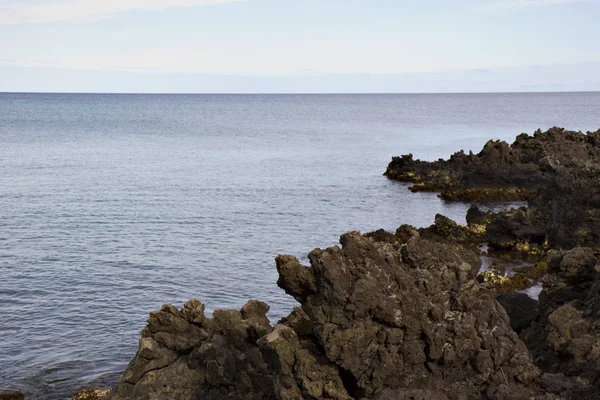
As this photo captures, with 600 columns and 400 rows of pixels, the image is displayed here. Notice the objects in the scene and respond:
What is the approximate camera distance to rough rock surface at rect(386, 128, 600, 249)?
3784 centimetres

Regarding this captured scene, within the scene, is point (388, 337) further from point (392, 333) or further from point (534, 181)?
point (534, 181)

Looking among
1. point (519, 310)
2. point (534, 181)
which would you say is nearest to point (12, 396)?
point (519, 310)

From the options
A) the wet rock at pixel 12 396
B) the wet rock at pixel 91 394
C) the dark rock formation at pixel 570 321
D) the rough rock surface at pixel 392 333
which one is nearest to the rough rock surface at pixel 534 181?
the dark rock formation at pixel 570 321

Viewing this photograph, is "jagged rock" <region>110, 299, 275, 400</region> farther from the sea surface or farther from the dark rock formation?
the sea surface

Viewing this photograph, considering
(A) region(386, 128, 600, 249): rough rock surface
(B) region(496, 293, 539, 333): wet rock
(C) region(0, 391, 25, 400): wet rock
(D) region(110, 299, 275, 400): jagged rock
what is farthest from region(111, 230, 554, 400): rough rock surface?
(A) region(386, 128, 600, 249): rough rock surface

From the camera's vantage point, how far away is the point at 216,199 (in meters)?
70.2

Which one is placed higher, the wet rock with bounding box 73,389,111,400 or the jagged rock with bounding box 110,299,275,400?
the jagged rock with bounding box 110,299,275,400

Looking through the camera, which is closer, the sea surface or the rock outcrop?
the rock outcrop

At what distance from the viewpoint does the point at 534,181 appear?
69125 mm

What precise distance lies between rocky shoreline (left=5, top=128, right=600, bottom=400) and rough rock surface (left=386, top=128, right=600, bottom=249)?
16.6 meters

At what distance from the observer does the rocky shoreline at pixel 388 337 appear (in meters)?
15.3

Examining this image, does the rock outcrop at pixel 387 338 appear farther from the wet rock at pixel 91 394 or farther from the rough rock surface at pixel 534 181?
the rough rock surface at pixel 534 181

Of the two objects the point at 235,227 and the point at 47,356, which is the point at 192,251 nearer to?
the point at 235,227

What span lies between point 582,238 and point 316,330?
80.3ft
